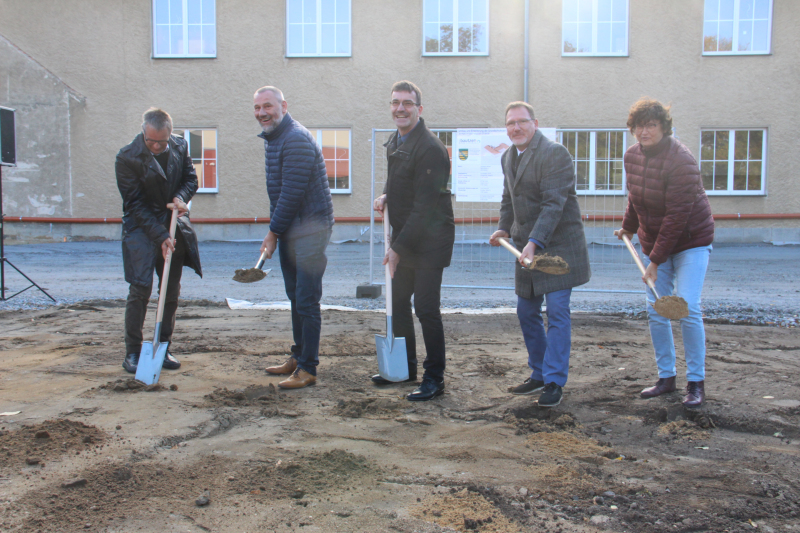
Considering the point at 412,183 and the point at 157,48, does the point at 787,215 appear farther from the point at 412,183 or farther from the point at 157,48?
the point at 157,48

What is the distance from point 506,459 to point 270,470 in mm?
1122

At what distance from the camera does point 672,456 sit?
310cm

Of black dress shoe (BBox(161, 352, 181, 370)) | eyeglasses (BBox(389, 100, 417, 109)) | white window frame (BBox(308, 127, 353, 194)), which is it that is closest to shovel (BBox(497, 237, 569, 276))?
eyeglasses (BBox(389, 100, 417, 109))

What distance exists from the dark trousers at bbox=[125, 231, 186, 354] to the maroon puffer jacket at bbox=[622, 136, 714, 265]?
3.36 meters

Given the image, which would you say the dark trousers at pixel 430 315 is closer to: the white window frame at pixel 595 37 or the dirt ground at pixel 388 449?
the dirt ground at pixel 388 449

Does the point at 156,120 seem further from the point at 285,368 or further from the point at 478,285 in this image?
the point at 478,285

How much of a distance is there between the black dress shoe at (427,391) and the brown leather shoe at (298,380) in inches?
28.8

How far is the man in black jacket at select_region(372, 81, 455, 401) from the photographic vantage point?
13.3 ft

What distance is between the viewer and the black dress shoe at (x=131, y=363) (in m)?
4.61

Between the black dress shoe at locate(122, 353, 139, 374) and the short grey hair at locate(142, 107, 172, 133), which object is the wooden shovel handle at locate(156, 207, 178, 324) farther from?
the short grey hair at locate(142, 107, 172, 133)

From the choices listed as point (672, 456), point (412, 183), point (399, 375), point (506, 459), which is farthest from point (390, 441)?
point (412, 183)

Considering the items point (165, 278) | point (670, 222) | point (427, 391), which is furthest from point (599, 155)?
point (165, 278)

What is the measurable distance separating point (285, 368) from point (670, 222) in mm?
2839

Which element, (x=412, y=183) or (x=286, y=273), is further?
(x=286, y=273)
